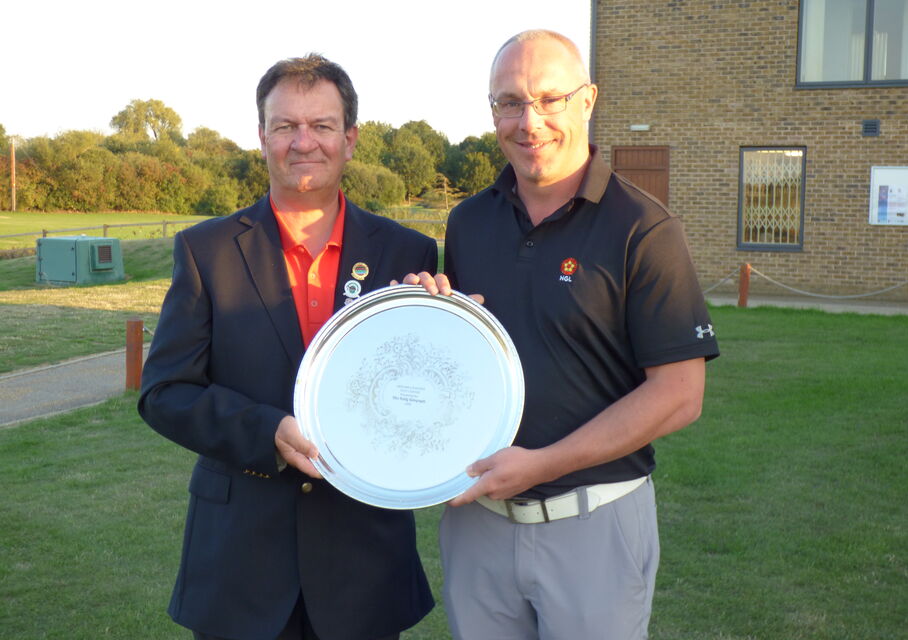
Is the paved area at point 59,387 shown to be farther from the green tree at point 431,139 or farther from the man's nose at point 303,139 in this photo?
the green tree at point 431,139

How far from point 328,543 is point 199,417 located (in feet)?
1.70

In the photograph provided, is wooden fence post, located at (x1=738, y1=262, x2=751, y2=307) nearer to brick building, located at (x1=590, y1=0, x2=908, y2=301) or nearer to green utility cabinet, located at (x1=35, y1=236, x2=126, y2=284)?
brick building, located at (x1=590, y1=0, x2=908, y2=301)

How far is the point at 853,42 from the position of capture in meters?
18.7

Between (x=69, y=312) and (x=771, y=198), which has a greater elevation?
(x=771, y=198)

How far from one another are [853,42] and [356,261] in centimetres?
1867

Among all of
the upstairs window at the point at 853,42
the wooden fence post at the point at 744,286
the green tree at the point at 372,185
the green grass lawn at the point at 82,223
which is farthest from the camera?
the green tree at the point at 372,185

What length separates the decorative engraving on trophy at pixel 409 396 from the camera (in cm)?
246

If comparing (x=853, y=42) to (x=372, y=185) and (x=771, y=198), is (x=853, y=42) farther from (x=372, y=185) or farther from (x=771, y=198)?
(x=372, y=185)

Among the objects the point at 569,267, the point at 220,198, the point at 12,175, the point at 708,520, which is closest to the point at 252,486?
the point at 569,267

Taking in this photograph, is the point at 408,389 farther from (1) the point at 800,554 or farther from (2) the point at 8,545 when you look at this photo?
(2) the point at 8,545

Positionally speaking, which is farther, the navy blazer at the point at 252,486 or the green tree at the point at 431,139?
the green tree at the point at 431,139

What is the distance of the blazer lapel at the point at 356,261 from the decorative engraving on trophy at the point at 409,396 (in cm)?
25

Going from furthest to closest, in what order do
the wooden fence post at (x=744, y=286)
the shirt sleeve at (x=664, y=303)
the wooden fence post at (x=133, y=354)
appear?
the wooden fence post at (x=744, y=286), the wooden fence post at (x=133, y=354), the shirt sleeve at (x=664, y=303)

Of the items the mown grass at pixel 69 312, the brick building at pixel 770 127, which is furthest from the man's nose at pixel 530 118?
the brick building at pixel 770 127
